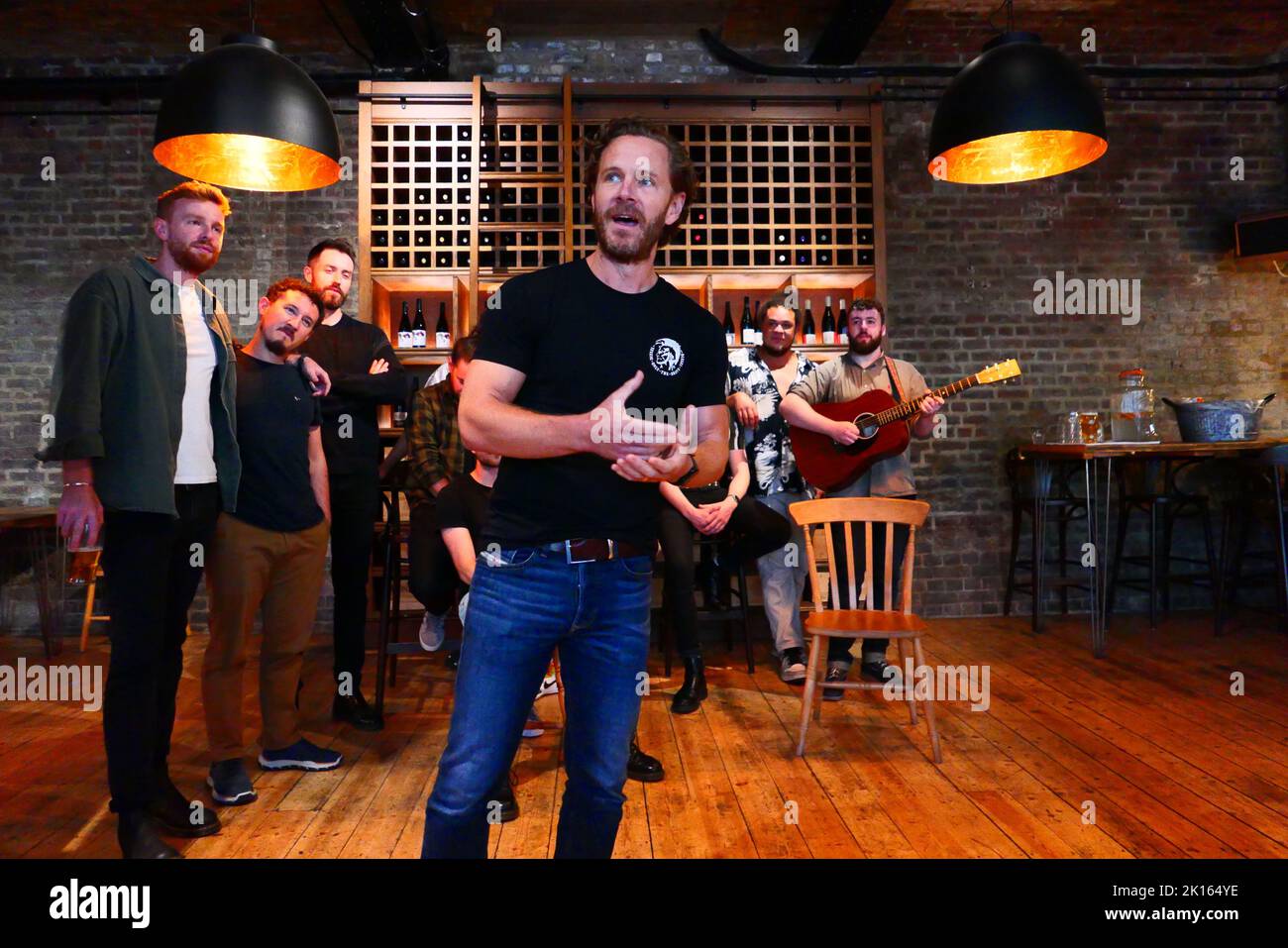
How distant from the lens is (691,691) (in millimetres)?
3762

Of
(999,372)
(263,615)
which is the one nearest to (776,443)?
(999,372)

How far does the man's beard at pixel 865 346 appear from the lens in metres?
4.09

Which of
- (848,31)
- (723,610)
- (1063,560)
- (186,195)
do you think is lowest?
(723,610)

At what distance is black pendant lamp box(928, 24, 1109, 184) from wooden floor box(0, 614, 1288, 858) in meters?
2.11

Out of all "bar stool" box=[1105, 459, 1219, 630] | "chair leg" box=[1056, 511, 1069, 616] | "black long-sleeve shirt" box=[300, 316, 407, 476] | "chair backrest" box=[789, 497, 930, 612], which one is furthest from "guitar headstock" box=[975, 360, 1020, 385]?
"black long-sleeve shirt" box=[300, 316, 407, 476]

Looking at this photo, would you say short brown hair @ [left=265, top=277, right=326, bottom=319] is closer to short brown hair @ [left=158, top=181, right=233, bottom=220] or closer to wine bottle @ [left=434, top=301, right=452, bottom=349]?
short brown hair @ [left=158, top=181, right=233, bottom=220]

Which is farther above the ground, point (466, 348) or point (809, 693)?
point (466, 348)

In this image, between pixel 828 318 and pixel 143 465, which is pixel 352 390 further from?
pixel 828 318

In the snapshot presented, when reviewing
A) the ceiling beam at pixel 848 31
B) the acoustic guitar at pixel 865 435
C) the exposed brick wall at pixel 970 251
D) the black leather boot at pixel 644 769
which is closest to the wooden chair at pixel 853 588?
the black leather boot at pixel 644 769

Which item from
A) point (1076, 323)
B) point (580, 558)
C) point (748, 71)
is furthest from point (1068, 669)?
point (748, 71)

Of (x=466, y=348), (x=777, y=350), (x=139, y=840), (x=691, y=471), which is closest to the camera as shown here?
(x=691, y=471)

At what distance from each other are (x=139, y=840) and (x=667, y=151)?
200cm
